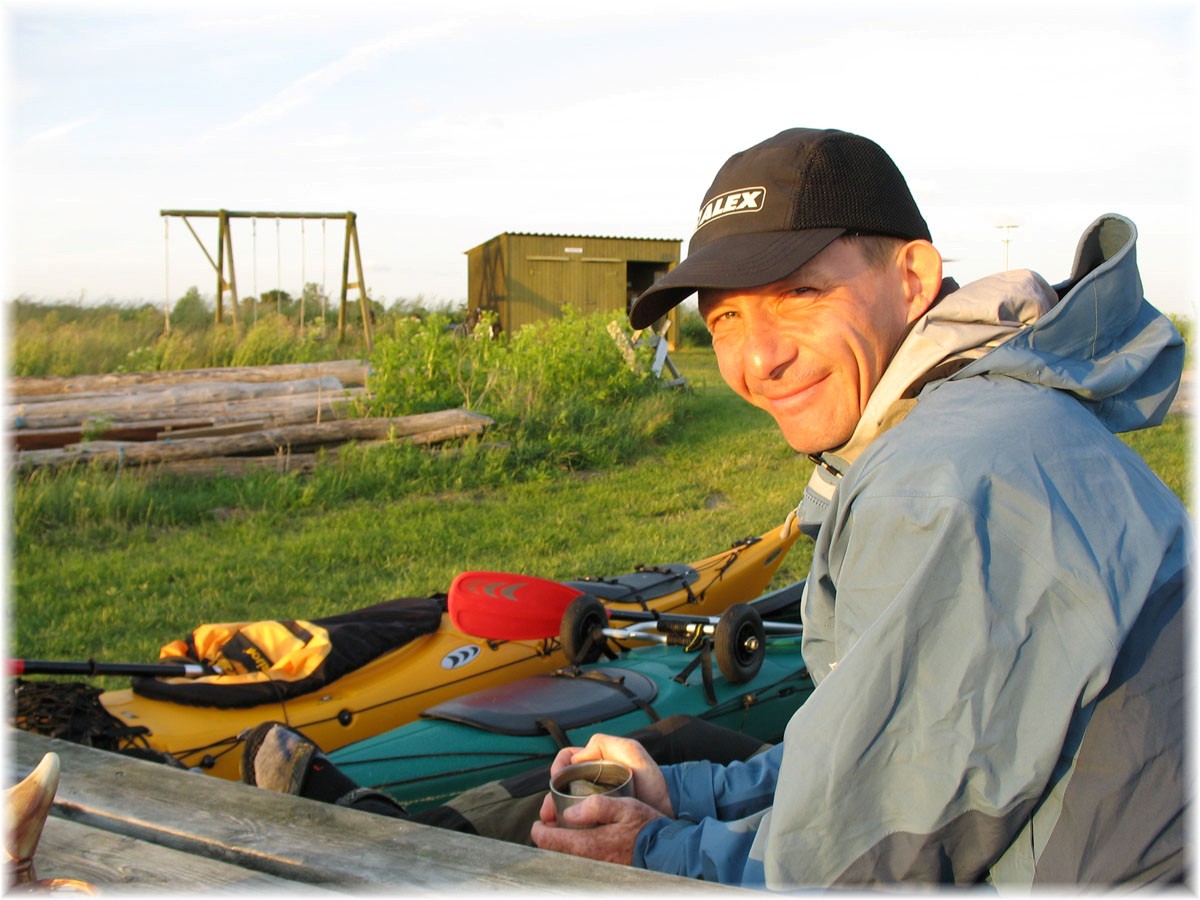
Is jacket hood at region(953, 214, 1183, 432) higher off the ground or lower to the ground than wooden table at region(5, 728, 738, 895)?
higher

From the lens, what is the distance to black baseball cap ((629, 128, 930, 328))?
203 cm

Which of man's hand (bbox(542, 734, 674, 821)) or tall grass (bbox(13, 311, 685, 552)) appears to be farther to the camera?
tall grass (bbox(13, 311, 685, 552))

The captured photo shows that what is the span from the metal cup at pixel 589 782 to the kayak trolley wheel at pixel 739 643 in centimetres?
189

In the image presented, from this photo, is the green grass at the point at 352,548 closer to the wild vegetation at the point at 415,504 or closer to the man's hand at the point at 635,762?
the wild vegetation at the point at 415,504

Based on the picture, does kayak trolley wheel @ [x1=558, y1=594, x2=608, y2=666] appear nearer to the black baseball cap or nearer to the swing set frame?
the black baseball cap

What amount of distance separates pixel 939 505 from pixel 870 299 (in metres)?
0.73

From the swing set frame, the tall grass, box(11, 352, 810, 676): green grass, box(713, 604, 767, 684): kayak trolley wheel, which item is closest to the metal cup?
box(713, 604, 767, 684): kayak trolley wheel

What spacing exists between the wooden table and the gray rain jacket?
0.34m

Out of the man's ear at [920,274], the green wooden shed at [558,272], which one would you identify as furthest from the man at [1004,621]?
the green wooden shed at [558,272]

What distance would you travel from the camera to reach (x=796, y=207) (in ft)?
6.68

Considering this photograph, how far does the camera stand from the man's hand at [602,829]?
2336mm

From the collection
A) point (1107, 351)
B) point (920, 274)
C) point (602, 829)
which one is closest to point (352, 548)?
point (602, 829)

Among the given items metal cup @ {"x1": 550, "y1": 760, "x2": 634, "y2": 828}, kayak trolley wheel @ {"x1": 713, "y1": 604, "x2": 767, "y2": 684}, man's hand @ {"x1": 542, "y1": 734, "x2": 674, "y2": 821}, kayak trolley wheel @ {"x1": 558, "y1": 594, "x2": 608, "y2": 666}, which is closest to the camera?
metal cup @ {"x1": 550, "y1": 760, "x2": 634, "y2": 828}

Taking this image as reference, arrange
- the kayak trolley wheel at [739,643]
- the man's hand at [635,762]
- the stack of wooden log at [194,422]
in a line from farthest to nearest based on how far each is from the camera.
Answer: the stack of wooden log at [194,422] → the kayak trolley wheel at [739,643] → the man's hand at [635,762]
